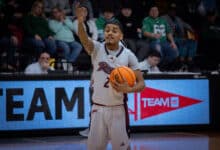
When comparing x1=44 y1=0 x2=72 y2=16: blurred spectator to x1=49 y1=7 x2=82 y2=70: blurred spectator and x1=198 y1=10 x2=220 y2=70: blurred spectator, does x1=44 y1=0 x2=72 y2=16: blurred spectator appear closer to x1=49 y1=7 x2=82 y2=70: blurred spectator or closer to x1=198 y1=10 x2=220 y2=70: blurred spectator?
x1=49 y1=7 x2=82 y2=70: blurred spectator

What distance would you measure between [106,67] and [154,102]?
489cm

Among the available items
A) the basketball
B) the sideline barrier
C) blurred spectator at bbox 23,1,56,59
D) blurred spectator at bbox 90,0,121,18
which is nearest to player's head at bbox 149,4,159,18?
blurred spectator at bbox 90,0,121,18

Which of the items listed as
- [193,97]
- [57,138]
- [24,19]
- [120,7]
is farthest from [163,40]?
[57,138]

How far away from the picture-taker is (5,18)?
41.1ft

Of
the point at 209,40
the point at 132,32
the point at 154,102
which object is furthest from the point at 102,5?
A: the point at 154,102

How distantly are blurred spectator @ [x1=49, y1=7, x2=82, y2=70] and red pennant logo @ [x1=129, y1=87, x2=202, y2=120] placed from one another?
7.66ft

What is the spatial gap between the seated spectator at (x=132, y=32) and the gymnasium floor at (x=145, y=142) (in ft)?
8.10

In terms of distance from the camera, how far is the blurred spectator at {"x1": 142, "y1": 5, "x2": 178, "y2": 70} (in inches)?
520

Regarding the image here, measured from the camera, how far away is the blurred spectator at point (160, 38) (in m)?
13.2

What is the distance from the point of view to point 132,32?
43.1 ft

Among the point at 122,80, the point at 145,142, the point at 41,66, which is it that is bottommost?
the point at 145,142

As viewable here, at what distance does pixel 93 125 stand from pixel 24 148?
340 centimetres

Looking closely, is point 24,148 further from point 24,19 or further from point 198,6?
point 198,6

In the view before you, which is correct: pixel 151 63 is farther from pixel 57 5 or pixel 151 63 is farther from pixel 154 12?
pixel 57 5
